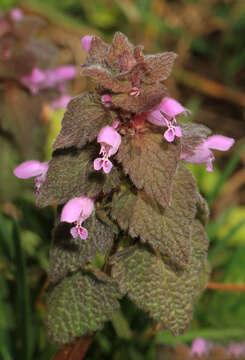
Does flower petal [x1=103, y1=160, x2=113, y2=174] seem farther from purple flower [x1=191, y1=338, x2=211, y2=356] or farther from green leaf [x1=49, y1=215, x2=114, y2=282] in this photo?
purple flower [x1=191, y1=338, x2=211, y2=356]

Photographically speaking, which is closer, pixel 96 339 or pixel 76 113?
pixel 76 113

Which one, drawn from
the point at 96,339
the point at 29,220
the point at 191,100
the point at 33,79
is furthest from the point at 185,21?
the point at 96,339

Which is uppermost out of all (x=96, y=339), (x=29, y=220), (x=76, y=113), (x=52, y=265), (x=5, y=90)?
(x=76, y=113)

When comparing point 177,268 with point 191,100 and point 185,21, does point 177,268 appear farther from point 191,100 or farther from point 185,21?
point 185,21

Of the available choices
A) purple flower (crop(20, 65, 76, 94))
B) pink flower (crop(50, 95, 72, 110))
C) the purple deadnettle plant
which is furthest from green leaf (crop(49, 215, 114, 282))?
pink flower (crop(50, 95, 72, 110))

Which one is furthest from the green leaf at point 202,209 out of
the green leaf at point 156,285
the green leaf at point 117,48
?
the green leaf at point 117,48

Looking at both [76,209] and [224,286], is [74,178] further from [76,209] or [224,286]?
[224,286]

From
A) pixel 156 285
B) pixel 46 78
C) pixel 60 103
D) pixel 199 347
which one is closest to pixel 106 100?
pixel 156 285
